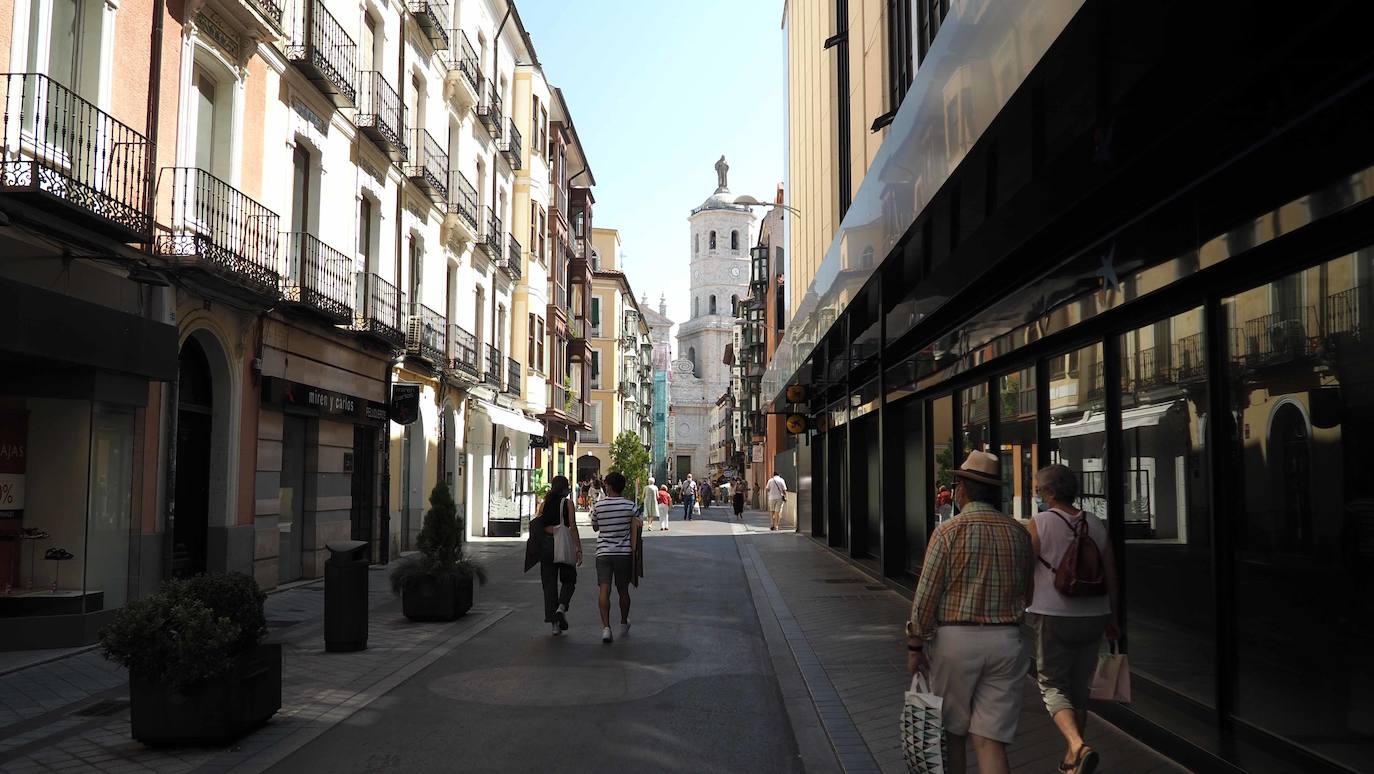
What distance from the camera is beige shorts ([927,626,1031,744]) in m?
4.99

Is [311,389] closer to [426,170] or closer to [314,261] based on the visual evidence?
[314,261]

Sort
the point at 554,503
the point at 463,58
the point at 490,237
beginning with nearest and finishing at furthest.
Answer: the point at 554,503, the point at 463,58, the point at 490,237

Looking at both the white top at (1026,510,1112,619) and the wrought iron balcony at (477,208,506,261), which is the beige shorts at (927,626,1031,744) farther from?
the wrought iron balcony at (477,208,506,261)

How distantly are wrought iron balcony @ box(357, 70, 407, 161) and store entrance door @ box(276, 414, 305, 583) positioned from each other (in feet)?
18.0

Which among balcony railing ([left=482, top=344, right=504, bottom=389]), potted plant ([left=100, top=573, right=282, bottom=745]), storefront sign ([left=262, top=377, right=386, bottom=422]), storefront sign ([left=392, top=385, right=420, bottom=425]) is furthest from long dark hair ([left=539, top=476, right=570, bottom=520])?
balcony railing ([left=482, top=344, right=504, bottom=389])

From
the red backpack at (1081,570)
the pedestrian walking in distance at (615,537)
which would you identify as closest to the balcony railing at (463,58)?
the pedestrian walking in distance at (615,537)

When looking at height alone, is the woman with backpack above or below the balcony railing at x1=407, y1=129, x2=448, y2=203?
below

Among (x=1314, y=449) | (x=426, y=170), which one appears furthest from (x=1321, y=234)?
(x=426, y=170)

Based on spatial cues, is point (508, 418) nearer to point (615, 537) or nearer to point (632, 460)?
point (632, 460)

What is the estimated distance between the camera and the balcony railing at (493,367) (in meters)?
31.8

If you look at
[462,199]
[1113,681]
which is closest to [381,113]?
[462,199]

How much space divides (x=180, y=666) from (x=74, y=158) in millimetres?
6611

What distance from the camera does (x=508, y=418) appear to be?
3297 cm

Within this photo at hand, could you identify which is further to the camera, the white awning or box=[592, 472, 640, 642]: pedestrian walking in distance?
the white awning
